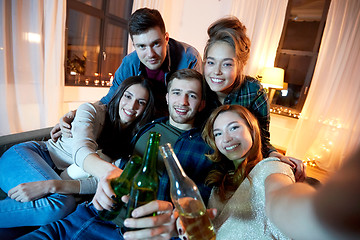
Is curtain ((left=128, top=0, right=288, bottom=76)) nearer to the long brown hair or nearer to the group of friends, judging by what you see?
the group of friends

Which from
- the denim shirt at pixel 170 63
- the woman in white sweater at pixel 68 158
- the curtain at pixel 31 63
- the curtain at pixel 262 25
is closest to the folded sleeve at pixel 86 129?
the woman in white sweater at pixel 68 158

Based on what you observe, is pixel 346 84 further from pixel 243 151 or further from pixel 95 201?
pixel 95 201

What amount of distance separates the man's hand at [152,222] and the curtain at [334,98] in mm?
3389

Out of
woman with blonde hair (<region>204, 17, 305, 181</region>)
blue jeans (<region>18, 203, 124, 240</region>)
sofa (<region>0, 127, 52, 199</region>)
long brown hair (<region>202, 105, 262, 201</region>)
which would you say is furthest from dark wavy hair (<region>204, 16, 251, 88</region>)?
sofa (<region>0, 127, 52, 199</region>)

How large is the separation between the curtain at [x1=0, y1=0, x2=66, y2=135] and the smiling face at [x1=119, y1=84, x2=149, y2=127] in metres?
1.73

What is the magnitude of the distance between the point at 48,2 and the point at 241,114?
2563 mm

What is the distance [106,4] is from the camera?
3197 millimetres

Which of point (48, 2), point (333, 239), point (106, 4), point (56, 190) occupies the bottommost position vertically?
point (56, 190)

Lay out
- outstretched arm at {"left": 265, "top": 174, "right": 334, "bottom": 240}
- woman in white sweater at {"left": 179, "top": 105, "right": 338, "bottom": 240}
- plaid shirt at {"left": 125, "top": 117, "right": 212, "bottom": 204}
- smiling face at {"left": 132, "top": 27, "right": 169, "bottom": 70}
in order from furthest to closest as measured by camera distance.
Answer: smiling face at {"left": 132, "top": 27, "right": 169, "bottom": 70}
plaid shirt at {"left": 125, "top": 117, "right": 212, "bottom": 204}
woman in white sweater at {"left": 179, "top": 105, "right": 338, "bottom": 240}
outstretched arm at {"left": 265, "top": 174, "right": 334, "bottom": 240}

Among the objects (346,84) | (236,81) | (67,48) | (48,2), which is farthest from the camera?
(346,84)

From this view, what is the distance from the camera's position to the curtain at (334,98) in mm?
3006

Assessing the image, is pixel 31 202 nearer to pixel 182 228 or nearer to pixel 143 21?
pixel 182 228

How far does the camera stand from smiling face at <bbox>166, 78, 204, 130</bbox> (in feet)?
3.69

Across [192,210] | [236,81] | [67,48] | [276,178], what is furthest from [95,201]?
[67,48]
